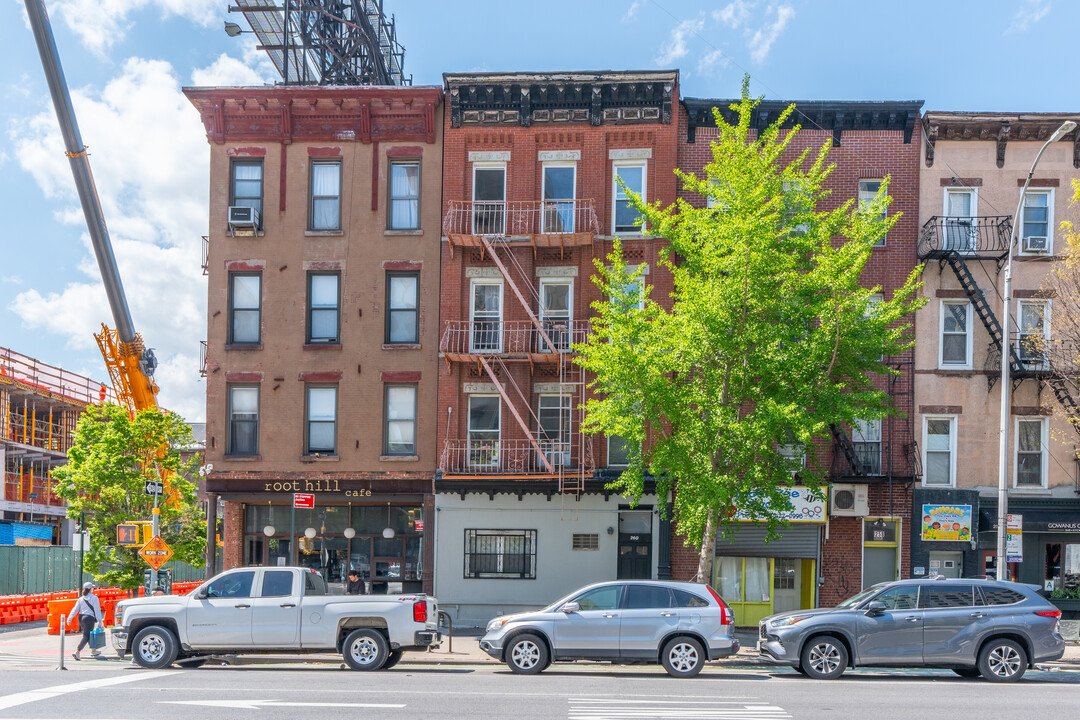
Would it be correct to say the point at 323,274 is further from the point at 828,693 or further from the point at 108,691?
the point at 828,693

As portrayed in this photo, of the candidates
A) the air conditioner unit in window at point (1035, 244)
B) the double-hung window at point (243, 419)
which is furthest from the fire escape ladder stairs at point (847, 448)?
the double-hung window at point (243, 419)

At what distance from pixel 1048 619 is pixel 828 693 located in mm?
4619

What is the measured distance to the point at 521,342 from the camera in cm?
2680

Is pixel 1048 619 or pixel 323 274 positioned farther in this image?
pixel 323 274

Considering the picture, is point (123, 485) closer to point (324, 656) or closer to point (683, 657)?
point (324, 656)

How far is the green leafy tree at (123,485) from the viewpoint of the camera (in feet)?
90.2

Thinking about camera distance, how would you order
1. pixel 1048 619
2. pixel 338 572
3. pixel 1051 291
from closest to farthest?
1. pixel 1048 619
2. pixel 1051 291
3. pixel 338 572

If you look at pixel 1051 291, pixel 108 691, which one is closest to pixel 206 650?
pixel 108 691

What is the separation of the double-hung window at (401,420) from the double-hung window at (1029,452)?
16092mm

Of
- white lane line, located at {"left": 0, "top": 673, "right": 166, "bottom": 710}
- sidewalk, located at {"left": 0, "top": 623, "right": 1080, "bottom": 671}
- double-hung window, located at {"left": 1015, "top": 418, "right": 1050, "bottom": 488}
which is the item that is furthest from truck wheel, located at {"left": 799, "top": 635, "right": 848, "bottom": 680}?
double-hung window, located at {"left": 1015, "top": 418, "right": 1050, "bottom": 488}

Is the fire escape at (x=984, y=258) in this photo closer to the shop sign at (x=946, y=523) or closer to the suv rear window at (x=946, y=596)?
the shop sign at (x=946, y=523)

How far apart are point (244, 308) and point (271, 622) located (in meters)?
13.0

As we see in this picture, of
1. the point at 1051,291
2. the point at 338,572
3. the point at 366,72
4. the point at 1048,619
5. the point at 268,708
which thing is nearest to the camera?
the point at 268,708

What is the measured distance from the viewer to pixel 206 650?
1711 centimetres
